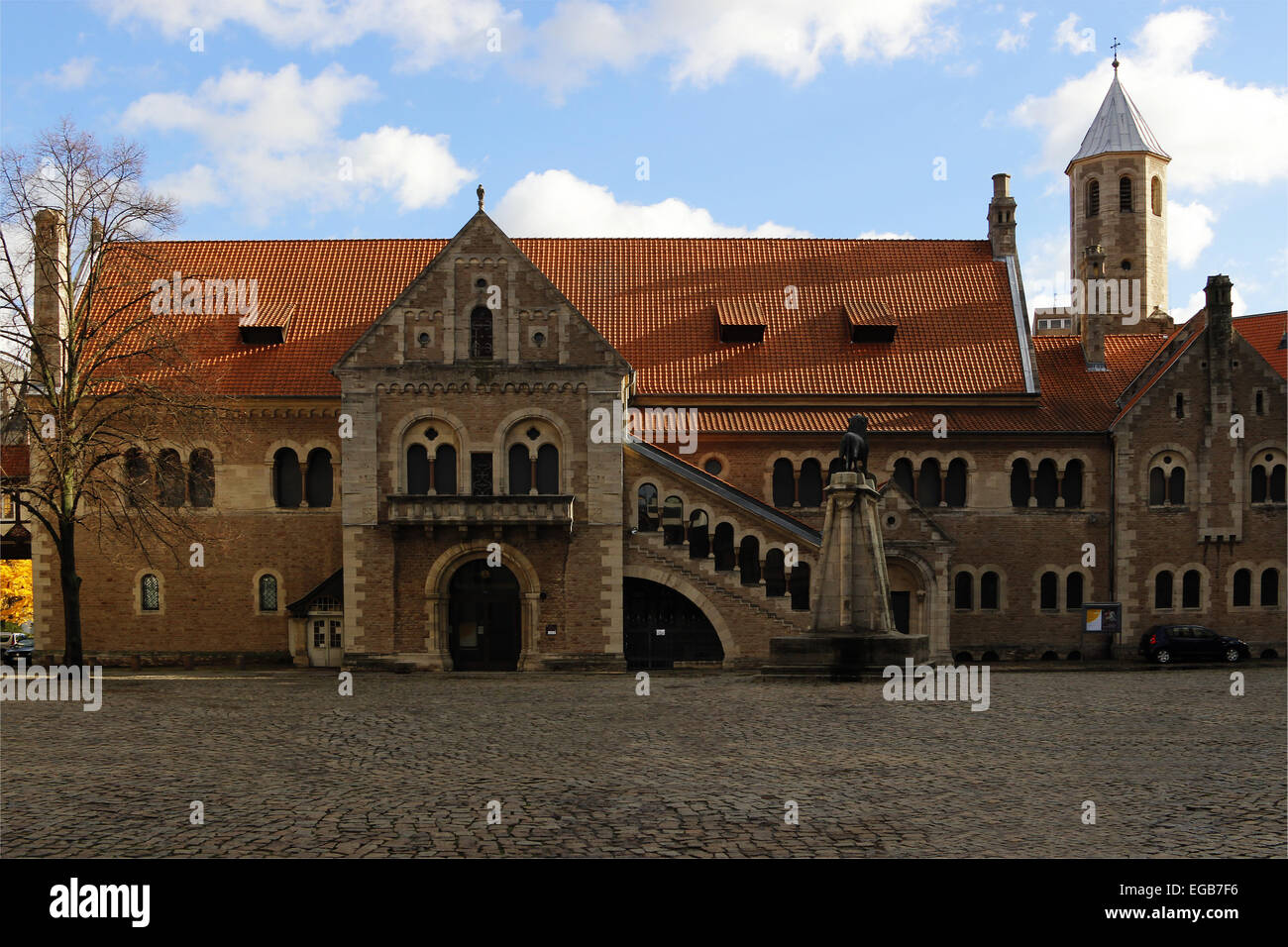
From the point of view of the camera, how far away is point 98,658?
39.4 m

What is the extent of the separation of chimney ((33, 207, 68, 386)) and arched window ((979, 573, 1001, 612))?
1070 inches

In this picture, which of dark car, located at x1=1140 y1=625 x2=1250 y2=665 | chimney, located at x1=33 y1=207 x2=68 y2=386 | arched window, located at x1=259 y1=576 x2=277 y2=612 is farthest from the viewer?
arched window, located at x1=259 y1=576 x2=277 y2=612

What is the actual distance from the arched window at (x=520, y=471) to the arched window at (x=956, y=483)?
537 inches

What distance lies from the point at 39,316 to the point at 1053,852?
35809 millimetres

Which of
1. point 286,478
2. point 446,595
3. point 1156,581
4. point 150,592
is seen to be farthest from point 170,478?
point 1156,581

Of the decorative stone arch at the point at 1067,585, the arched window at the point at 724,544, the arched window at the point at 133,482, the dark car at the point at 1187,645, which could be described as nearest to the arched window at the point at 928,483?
the decorative stone arch at the point at 1067,585

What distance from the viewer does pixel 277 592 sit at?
3956cm

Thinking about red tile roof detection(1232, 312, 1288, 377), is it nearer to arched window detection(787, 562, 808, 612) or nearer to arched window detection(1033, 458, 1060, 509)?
arched window detection(1033, 458, 1060, 509)

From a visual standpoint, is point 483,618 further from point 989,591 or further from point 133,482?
point 989,591

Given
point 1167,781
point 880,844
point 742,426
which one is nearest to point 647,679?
point 742,426

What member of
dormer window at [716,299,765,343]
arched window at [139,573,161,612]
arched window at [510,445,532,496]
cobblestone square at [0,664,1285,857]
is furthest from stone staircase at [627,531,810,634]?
arched window at [139,573,161,612]

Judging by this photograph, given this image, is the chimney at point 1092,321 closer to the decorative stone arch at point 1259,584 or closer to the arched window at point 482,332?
the decorative stone arch at point 1259,584

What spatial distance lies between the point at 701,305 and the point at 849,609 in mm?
19226

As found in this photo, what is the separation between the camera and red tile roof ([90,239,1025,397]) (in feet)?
137
